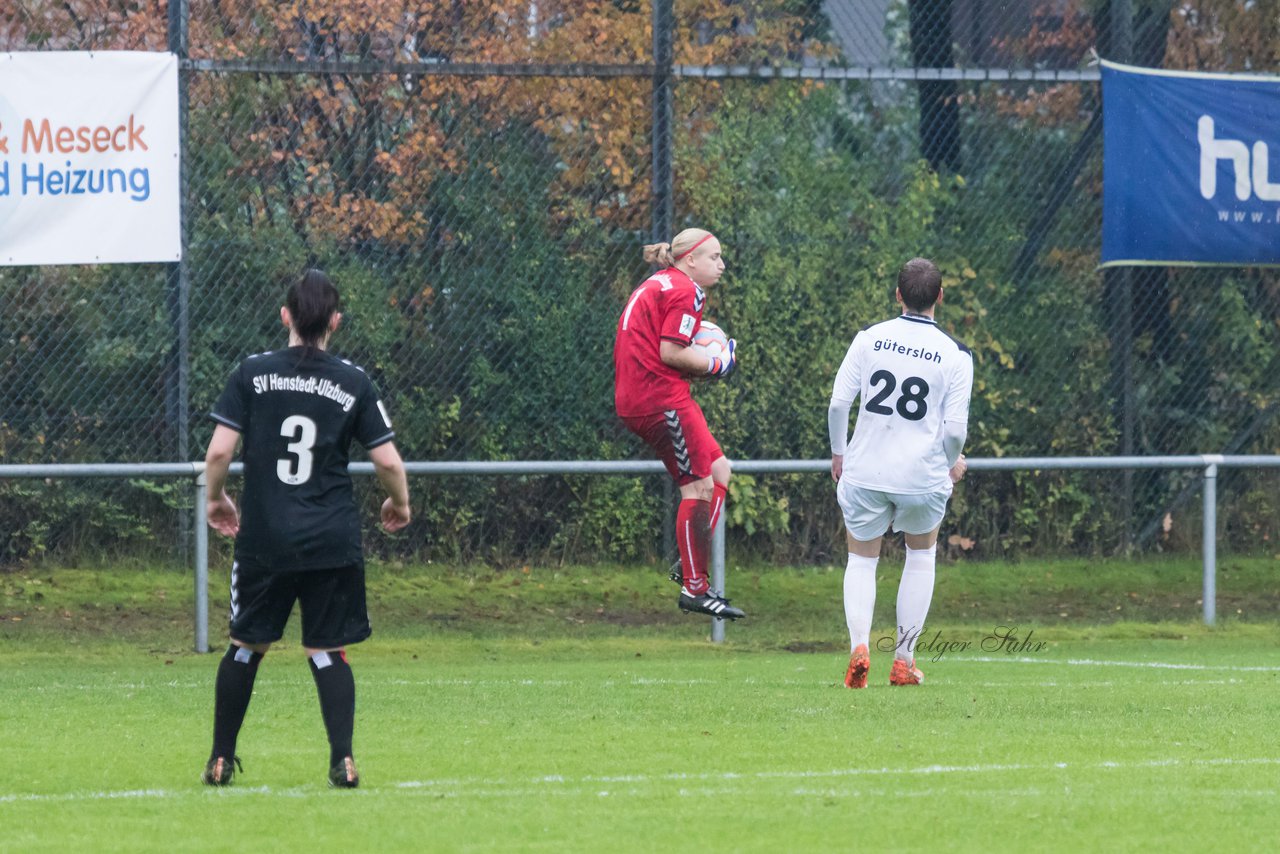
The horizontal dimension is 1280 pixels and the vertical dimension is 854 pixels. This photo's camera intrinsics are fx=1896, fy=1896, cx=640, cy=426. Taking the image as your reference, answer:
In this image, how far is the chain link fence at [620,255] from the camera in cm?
1153

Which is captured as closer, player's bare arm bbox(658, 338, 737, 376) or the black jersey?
the black jersey

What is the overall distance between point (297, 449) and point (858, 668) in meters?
3.48

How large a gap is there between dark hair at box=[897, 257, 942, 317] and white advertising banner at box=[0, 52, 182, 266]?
492cm

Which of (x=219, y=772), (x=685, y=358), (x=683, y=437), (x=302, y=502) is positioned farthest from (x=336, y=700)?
(x=683, y=437)

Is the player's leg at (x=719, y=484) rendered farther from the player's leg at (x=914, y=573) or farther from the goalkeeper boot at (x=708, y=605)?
the player's leg at (x=914, y=573)

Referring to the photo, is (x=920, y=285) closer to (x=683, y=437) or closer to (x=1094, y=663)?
(x=683, y=437)

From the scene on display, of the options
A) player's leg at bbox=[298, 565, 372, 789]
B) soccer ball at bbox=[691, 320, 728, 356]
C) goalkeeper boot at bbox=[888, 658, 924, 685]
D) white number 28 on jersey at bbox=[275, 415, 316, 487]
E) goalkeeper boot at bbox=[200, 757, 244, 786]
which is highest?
soccer ball at bbox=[691, 320, 728, 356]

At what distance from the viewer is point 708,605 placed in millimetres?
9711

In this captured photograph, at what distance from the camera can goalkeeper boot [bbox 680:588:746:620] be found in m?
9.67

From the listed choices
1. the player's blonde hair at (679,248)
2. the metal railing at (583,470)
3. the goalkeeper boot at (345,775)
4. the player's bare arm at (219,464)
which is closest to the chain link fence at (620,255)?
the metal railing at (583,470)

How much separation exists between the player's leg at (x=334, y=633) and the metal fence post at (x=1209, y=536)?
7307 millimetres

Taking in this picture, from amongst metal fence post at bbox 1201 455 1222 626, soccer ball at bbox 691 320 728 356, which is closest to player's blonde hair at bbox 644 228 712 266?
soccer ball at bbox 691 320 728 356

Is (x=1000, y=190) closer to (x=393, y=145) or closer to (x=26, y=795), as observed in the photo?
(x=393, y=145)

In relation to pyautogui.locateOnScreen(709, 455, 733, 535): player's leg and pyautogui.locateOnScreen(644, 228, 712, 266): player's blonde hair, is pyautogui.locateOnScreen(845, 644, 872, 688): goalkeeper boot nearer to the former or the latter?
pyautogui.locateOnScreen(709, 455, 733, 535): player's leg
